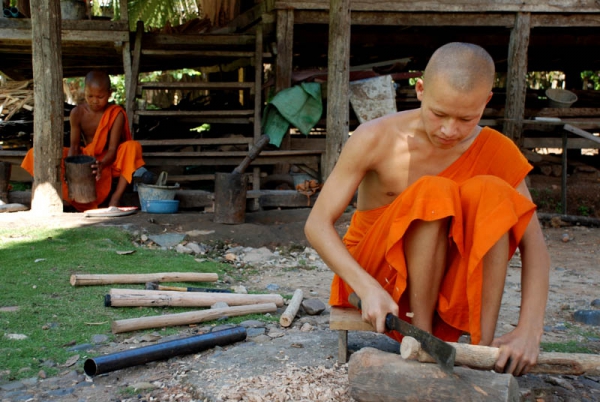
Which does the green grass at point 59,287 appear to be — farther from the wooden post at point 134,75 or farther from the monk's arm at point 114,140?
the wooden post at point 134,75

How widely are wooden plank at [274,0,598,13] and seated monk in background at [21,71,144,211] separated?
8.25 ft

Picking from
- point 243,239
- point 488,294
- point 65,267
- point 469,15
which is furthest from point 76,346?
point 469,15

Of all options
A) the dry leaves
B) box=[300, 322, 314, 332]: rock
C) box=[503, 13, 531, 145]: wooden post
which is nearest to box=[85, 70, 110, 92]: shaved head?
box=[300, 322, 314, 332]: rock

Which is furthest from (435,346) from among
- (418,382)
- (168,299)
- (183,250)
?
(183,250)

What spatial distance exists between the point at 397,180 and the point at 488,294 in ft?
2.15

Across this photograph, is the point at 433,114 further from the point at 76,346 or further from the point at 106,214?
the point at 106,214

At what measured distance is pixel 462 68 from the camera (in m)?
2.46

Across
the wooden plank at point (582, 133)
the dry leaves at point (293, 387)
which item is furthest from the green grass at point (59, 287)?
the wooden plank at point (582, 133)

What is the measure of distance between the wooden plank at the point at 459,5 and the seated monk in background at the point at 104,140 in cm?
252

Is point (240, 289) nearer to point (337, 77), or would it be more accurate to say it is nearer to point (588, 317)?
point (588, 317)

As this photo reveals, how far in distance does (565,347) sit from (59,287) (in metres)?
3.02

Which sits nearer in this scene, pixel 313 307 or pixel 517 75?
pixel 313 307

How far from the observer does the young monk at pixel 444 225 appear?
2.42 m

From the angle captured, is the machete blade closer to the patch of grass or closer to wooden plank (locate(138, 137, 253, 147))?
the patch of grass
